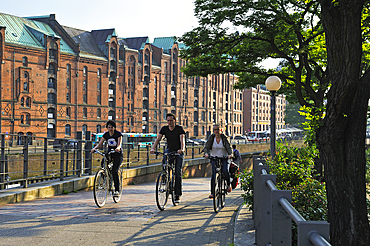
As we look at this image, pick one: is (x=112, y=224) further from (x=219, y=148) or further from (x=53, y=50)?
(x=53, y=50)

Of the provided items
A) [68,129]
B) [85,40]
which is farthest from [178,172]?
[85,40]

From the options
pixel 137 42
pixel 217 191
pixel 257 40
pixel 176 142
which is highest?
pixel 137 42

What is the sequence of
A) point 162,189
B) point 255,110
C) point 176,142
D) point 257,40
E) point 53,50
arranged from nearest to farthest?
point 162,189 < point 176,142 < point 257,40 < point 53,50 < point 255,110

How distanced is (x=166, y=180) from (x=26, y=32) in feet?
189

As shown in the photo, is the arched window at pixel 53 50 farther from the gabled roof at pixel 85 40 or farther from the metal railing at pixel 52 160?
the metal railing at pixel 52 160

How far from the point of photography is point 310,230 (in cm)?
162

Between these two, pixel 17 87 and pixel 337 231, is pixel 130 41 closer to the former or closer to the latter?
pixel 17 87

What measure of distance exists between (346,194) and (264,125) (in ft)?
400

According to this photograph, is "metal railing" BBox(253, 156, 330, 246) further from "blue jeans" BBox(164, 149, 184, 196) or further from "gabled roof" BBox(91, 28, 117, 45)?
"gabled roof" BBox(91, 28, 117, 45)

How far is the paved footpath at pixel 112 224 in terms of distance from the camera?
5.40 m

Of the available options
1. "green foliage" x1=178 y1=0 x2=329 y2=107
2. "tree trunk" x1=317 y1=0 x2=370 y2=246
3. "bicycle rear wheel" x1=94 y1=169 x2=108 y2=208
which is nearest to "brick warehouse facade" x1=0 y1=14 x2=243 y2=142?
"green foliage" x1=178 y1=0 x2=329 y2=107

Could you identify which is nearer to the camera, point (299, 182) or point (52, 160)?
point (299, 182)

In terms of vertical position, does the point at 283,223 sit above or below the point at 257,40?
below

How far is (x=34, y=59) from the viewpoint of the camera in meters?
57.6
